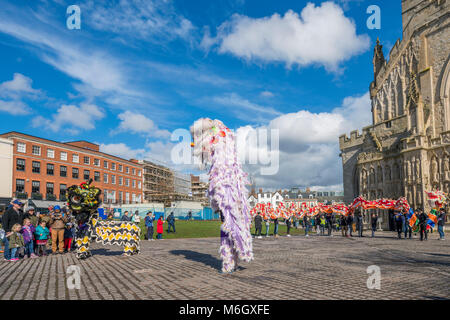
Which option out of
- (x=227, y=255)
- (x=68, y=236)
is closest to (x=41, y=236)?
(x=68, y=236)

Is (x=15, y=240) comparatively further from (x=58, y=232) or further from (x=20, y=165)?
(x=20, y=165)

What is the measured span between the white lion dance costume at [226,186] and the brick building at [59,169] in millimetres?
40839

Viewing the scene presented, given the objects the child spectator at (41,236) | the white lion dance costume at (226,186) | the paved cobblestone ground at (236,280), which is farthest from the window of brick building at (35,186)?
the white lion dance costume at (226,186)

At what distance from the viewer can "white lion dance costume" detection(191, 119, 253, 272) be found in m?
8.05

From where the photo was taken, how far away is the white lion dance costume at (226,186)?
8.05 meters

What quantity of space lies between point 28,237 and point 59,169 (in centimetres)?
4709

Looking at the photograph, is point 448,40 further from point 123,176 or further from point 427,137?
point 123,176

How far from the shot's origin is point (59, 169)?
54531mm

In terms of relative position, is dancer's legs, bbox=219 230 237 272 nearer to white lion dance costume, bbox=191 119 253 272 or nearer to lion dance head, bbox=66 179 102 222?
white lion dance costume, bbox=191 119 253 272

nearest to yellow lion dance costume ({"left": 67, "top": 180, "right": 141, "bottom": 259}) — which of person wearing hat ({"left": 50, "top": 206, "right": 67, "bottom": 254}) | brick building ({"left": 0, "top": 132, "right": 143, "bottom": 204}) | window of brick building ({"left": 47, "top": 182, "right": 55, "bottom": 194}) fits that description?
person wearing hat ({"left": 50, "top": 206, "right": 67, "bottom": 254})

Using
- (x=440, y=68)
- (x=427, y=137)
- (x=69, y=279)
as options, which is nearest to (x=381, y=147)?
(x=427, y=137)

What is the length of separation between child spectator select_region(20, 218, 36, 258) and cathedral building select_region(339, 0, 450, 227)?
2648cm

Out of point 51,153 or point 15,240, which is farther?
point 51,153
